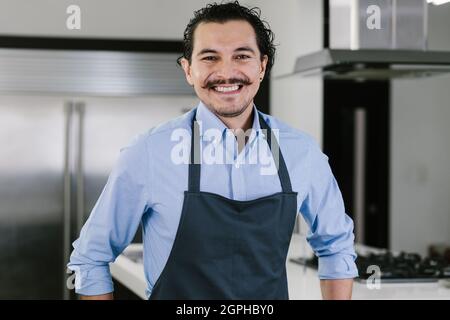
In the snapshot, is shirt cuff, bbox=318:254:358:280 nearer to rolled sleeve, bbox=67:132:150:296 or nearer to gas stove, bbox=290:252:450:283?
rolled sleeve, bbox=67:132:150:296

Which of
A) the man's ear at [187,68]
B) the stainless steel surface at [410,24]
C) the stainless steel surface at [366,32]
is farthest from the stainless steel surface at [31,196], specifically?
the man's ear at [187,68]

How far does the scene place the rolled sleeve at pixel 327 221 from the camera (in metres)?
1.32

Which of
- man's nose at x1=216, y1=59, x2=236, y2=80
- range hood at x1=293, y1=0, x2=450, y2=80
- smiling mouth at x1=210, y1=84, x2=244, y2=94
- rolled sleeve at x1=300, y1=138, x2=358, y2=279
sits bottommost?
rolled sleeve at x1=300, y1=138, x2=358, y2=279

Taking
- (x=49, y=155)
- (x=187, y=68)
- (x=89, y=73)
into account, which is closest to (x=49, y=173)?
(x=49, y=155)

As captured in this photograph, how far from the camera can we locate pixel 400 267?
6.96 ft

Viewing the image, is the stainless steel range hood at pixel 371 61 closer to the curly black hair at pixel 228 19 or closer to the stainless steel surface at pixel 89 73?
the curly black hair at pixel 228 19

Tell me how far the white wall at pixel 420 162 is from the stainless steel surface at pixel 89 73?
1.83 meters

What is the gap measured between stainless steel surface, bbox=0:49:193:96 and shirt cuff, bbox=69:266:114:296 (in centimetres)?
206

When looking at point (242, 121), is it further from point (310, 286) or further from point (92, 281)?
point (310, 286)

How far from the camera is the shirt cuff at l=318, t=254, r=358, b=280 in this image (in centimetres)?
135

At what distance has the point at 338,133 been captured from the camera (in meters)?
4.34

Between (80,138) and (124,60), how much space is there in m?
0.44

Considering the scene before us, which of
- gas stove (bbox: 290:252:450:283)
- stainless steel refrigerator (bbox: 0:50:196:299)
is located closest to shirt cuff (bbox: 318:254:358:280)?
gas stove (bbox: 290:252:450:283)

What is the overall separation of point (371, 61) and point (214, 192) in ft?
3.25
